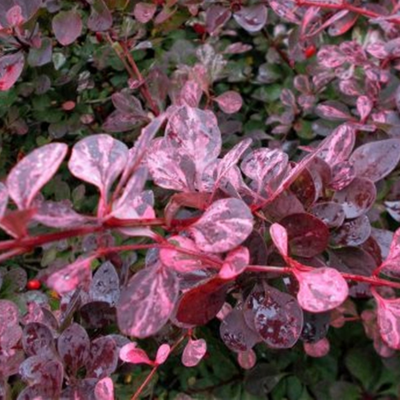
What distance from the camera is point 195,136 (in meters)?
0.66

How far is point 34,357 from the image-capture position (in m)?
0.70

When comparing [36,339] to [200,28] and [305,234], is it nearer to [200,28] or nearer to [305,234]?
[305,234]

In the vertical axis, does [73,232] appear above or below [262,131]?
above

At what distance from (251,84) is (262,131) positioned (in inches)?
7.6

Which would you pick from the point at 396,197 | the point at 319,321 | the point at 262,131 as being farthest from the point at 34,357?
the point at 262,131

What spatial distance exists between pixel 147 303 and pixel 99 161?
126mm

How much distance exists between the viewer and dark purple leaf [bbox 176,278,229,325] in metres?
0.63

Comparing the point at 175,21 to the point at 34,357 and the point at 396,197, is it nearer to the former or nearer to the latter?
the point at 396,197

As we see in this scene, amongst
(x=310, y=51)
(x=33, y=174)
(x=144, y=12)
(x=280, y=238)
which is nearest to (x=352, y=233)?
(x=280, y=238)

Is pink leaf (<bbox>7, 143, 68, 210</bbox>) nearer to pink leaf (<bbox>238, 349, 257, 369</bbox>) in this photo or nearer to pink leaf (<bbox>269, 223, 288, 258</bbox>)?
pink leaf (<bbox>269, 223, 288, 258</bbox>)

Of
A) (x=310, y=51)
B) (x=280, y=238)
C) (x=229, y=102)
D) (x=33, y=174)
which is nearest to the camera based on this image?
(x=33, y=174)

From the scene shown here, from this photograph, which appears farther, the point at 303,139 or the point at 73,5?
the point at 303,139

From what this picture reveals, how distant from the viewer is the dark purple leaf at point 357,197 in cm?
74

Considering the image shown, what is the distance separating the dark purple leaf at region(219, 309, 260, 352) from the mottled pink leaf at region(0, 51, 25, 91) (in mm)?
502
